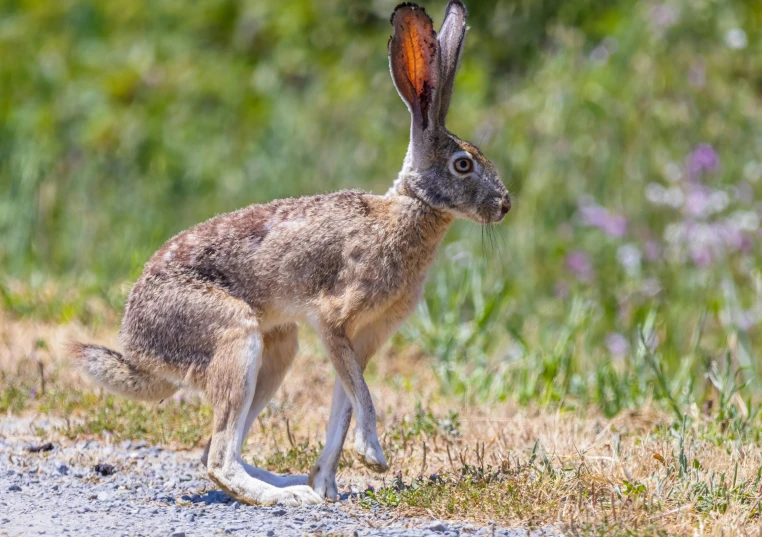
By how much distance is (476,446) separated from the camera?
5.25m

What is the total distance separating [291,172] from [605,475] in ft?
19.6

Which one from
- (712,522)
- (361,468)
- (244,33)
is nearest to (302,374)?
(361,468)

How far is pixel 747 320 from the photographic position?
25.5 feet

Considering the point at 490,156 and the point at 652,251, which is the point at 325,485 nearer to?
the point at 652,251

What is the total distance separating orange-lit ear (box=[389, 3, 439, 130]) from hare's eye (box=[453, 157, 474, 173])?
233 millimetres

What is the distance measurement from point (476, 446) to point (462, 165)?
129cm

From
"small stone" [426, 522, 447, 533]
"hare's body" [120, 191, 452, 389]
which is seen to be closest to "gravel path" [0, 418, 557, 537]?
"small stone" [426, 522, 447, 533]

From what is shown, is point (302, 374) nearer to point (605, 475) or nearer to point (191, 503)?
point (191, 503)

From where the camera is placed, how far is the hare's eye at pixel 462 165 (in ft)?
17.5

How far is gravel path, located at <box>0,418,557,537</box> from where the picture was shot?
4355mm

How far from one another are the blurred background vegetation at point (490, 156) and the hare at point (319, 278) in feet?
2.88

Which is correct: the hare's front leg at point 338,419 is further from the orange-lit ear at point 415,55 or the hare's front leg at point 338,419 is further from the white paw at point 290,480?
the orange-lit ear at point 415,55

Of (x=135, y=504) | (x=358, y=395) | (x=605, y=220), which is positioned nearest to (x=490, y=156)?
(x=605, y=220)

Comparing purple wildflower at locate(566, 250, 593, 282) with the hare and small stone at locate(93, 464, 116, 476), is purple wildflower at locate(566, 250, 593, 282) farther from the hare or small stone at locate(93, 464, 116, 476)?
small stone at locate(93, 464, 116, 476)
